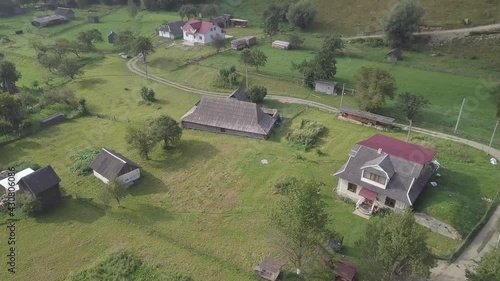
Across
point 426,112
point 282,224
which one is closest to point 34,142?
point 282,224

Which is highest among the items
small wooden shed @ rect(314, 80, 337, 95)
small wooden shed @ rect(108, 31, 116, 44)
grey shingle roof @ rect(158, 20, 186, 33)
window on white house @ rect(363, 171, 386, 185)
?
grey shingle roof @ rect(158, 20, 186, 33)

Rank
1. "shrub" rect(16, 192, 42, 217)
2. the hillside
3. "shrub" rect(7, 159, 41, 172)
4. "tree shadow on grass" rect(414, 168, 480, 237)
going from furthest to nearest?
the hillside < "shrub" rect(7, 159, 41, 172) < "shrub" rect(16, 192, 42, 217) < "tree shadow on grass" rect(414, 168, 480, 237)

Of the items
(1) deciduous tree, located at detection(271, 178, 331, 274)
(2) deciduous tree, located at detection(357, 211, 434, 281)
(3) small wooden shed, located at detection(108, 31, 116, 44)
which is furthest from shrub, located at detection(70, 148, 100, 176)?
(3) small wooden shed, located at detection(108, 31, 116, 44)

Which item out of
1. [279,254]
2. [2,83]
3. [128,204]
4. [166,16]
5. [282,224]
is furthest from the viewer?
[166,16]

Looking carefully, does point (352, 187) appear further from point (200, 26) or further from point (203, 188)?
point (200, 26)

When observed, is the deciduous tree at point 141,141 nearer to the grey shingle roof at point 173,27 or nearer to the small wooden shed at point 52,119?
the small wooden shed at point 52,119

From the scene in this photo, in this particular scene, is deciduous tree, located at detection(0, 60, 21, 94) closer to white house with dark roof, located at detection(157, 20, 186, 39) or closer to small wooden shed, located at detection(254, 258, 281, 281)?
white house with dark roof, located at detection(157, 20, 186, 39)

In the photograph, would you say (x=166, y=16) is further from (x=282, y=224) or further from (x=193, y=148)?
(x=282, y=224)

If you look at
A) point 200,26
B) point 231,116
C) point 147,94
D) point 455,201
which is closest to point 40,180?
point 231,116
